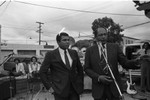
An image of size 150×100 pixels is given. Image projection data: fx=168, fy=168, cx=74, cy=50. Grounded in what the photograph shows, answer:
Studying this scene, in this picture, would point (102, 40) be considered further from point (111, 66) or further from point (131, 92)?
point (131, 92)

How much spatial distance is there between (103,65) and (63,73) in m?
0.56

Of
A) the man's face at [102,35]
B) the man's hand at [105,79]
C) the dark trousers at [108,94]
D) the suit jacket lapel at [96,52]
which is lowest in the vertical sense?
the dark trousers at [108,94]

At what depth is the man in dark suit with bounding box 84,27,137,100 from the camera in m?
2.06

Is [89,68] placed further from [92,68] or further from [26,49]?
[26,49]

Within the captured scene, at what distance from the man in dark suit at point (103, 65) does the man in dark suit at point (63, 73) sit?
9.8 inches

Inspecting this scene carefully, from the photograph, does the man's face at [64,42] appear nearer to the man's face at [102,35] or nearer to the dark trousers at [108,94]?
the man's face at [102,35]

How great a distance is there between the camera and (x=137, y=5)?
9.85 feet

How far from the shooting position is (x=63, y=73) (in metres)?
2.29

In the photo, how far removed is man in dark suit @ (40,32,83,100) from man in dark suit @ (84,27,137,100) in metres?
0.25

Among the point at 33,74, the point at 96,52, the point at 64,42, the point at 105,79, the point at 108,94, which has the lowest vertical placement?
the point at 33,74

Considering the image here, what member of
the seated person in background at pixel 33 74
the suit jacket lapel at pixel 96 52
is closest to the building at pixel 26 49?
the seated person in background at pixel 33 74

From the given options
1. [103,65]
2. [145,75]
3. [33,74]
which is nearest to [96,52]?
[103,65]

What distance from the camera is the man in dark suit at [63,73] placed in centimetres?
227

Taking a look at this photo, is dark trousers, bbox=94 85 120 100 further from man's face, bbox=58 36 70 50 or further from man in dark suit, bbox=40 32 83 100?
man's face, bbox=58 36 70 50
